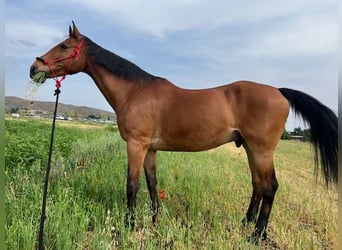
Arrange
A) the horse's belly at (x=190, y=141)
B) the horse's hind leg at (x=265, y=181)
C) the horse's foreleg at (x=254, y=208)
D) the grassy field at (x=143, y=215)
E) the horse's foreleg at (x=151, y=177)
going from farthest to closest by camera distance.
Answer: the horse's foreleg at (x=151, y=177) → the horse's foreleg at (x=254, y=208) → the horse's belly at (x=190, y=141) → the horse's hind leg at (x=265, y=181) → the grassy field at (x=143, y=215)

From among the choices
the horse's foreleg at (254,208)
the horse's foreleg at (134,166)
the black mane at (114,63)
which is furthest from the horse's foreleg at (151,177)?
the horse's foreleg at (254,208)

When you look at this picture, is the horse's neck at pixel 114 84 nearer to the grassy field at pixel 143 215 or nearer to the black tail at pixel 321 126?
the grassy field at pixel 143 215

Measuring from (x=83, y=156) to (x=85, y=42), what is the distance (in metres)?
5.78

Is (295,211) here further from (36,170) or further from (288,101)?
(36,170)

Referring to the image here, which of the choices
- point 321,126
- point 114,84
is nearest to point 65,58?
point 114,84

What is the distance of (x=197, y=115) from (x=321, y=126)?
5.88 ft

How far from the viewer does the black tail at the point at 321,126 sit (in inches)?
169

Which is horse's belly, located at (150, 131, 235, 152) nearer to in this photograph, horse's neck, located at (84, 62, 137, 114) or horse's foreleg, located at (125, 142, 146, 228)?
horse's foreleg, located at (125, 142, 146, 228)

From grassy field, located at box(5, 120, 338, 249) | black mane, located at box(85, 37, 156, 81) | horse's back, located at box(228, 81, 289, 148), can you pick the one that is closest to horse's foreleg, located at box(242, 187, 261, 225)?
grassy field, located at box(5, 120, 338, 249)

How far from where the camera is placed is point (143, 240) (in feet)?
12.0

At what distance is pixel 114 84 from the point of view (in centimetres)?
471

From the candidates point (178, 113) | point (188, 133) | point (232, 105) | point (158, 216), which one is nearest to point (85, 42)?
point (178, 113)

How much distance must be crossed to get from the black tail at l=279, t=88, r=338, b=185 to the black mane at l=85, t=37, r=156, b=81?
220 centimetres

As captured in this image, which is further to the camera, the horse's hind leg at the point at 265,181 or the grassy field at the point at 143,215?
the horse's hind leg at the point at 265,181
